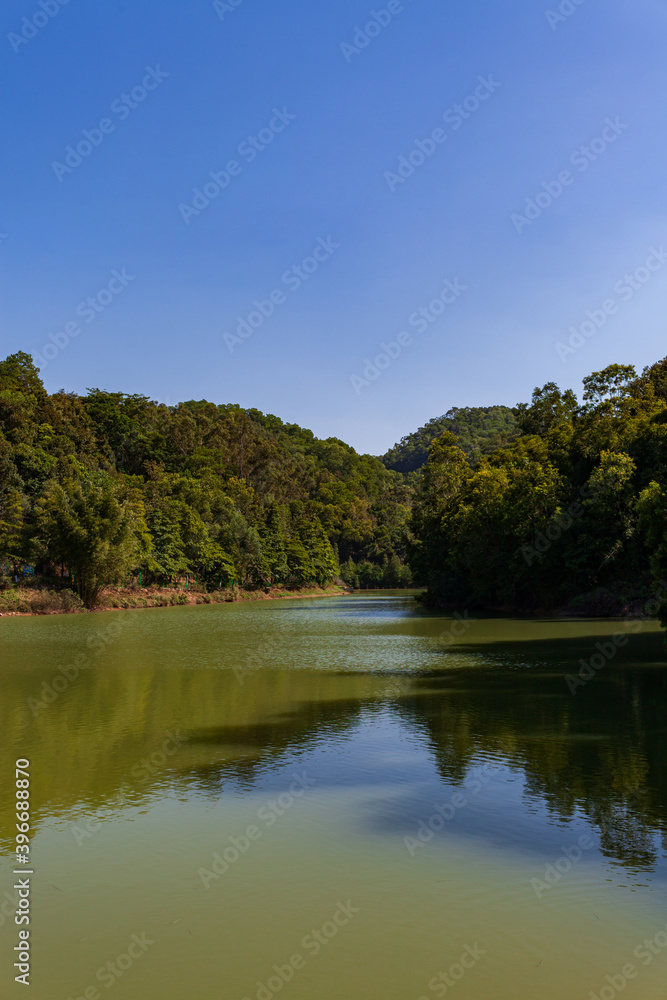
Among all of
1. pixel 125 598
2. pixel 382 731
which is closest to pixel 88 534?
pixel 125 598

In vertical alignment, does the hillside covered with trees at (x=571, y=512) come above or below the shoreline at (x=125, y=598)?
above

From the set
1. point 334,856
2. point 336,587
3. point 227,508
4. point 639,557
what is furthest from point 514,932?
point 336,587

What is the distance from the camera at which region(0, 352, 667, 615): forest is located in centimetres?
4197

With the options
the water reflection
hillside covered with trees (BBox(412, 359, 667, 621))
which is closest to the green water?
the water reflection

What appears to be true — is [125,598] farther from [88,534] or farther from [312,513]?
[312,513]

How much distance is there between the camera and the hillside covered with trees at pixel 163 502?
5797cm

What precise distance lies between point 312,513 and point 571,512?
7814 cm

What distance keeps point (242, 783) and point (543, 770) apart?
4.33m

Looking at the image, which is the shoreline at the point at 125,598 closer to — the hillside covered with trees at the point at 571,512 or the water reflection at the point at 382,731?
the hillside covered with trees at the point at 571,512

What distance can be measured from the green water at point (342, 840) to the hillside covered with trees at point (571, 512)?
24052 millimetres

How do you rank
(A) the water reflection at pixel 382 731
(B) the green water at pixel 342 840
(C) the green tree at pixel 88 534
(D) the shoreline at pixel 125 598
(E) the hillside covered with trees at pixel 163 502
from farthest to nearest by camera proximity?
(E) the hillside covered with trees at pixel 163 502 → (C) the green tree at pixel 88 534 → (D) the shoreline at pixel 125 598 → (A) the water reflection at pixel 382 731 → (B) the green water at pixel 342 840

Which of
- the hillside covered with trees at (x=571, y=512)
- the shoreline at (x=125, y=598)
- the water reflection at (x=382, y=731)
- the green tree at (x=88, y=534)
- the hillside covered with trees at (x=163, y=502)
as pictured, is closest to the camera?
the water reflection at (x=382, y=731)

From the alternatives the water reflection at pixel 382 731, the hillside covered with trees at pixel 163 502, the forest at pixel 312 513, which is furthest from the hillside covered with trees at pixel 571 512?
the hillside covered with trees at pixel 163 502

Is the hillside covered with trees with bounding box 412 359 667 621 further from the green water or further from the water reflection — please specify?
the green water
